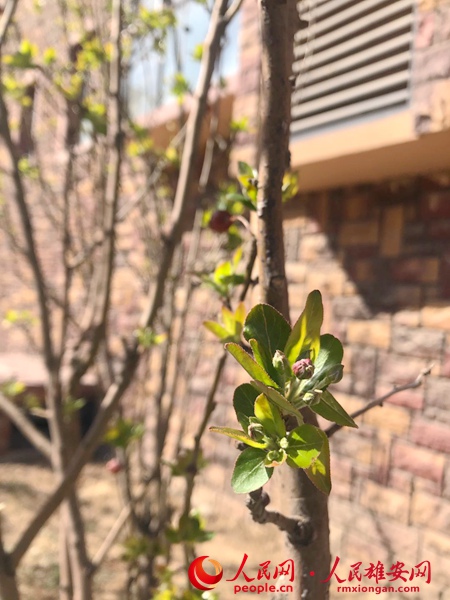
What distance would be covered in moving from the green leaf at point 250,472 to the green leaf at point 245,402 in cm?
2

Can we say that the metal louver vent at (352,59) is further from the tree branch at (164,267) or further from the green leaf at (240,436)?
the green leaf at (240,436)

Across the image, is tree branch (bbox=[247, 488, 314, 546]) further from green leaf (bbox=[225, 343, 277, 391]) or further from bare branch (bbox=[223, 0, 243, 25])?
bare branch (bbox=[223, 0, 243, 25])

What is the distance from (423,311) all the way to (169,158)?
3.81ft

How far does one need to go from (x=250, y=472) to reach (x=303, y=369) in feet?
Answer: 0.31

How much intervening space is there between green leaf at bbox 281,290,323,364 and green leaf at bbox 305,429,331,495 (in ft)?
0.22

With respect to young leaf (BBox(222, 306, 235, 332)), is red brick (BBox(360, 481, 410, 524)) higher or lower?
lower

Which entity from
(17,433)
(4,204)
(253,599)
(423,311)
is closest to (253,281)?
(423,311)

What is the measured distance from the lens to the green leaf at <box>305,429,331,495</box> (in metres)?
0.41

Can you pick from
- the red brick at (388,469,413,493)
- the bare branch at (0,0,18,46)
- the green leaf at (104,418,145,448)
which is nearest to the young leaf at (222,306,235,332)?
the green leaf at (104,418,145,448)

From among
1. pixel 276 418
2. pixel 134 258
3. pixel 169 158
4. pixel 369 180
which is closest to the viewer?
pixel 276 418

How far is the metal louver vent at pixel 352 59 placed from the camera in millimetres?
1993

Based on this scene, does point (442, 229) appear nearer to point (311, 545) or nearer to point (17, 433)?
point (311, 545)

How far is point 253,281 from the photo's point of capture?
0.63 metres

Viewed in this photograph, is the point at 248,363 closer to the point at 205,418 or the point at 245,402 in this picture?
the point at 245,402
